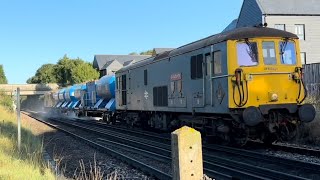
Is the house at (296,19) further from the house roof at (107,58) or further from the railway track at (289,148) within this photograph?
the house roof at (107,58)

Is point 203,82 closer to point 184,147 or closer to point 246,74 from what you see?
point 246,74

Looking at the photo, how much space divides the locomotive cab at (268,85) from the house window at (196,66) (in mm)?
1791

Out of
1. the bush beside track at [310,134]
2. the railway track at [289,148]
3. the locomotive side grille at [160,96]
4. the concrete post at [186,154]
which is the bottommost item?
the railway track at [289,148]

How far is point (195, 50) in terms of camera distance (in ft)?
47.1

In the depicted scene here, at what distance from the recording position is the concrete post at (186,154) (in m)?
4.20

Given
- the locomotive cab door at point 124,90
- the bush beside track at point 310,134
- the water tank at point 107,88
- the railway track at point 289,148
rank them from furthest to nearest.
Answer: the water tank at point 107,88 < the locomotive cab door at point 124,90 < the bush beside track at point 310,134 < the railway track at point 289,148

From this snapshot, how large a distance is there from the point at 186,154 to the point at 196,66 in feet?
33.5

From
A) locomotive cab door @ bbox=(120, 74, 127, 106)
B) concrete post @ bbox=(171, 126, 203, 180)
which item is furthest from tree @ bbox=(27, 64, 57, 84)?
concrete post @ bbox=(171, 126, 203, 180)

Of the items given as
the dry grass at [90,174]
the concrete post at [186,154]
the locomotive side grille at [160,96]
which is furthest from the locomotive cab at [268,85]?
the concrete post at [186,154]

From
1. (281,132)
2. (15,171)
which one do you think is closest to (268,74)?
(281,132)

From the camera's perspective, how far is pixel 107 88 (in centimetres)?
2958

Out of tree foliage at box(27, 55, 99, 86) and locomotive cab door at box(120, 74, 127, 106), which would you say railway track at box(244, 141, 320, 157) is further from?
tree foliage at box(27, 55, 99, 86)

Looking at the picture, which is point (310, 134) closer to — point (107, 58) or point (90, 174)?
point (90, 174)

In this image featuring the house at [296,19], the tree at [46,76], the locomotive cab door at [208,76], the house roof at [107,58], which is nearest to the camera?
the locomotive cab door at [208,76]
